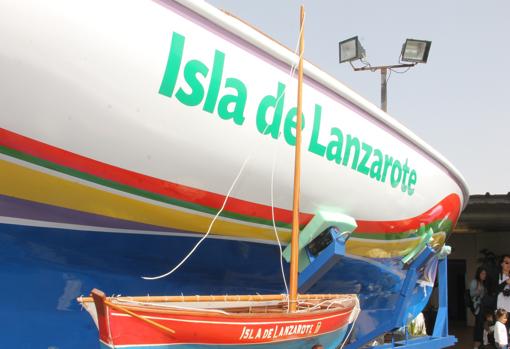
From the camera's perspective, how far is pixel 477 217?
33.9ft

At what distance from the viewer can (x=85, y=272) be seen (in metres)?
2.23

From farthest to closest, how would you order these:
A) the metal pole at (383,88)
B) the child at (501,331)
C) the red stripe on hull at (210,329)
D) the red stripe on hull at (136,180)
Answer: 1. the metal pole at (383,88)
2. the child at (501,331)
3. the red stripe on hull at (136,180)
4. the red stripe on hull at (210,329)

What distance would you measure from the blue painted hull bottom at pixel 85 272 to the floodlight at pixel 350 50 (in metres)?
6.87

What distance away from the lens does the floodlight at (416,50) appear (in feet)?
30.6

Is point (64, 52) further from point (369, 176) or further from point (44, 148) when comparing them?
point (369, 176)

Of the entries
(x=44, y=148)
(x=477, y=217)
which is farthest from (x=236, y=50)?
(x=477, y=217)

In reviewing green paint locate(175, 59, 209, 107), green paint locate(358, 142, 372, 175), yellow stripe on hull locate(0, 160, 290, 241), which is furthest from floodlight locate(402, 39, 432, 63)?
green paint locate(175, 59, 209, 107)

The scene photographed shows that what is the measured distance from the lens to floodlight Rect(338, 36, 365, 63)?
905 centimetres

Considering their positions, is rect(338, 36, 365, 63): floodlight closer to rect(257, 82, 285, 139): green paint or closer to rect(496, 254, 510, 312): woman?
rect(496, 254, 510, 312): woman

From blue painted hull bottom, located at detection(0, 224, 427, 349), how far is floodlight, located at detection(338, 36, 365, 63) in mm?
6868

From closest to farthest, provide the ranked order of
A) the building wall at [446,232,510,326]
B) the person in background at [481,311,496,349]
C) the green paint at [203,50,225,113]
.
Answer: the green paint at [203,50,225,113]
the person in background at [481,311,496,349]
the building wall at [446,232,510,326]

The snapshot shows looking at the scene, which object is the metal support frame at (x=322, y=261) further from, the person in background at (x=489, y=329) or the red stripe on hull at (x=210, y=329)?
the person in background at (x=489, y=329)

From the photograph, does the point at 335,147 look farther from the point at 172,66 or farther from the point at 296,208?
the point at 172,66

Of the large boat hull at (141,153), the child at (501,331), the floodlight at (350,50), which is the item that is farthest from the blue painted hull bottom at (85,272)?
the floodlight at (350,50)
